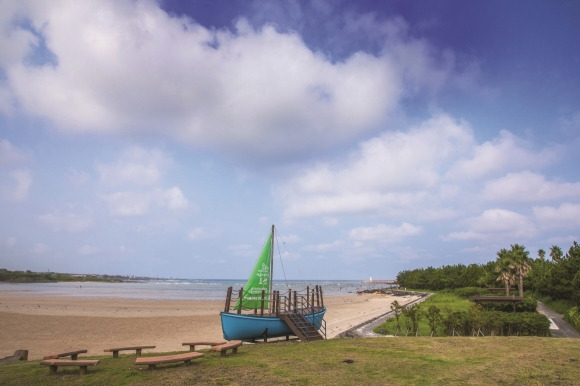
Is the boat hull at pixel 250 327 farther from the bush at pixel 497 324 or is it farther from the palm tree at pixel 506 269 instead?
the palm tree at pixel 506 269

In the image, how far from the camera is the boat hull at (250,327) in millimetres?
17781

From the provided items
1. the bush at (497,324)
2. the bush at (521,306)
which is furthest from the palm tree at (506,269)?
the bush at (497,324)

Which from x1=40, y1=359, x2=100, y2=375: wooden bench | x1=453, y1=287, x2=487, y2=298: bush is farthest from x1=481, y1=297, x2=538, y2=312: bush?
x1=40, y1=359, x2=100, y2=375: wooden bench

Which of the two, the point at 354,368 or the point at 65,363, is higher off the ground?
the point at 65,363

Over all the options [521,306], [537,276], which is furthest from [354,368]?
[537,276]

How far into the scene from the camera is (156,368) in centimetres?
1070

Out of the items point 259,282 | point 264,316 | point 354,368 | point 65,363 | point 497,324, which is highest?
point 259,282

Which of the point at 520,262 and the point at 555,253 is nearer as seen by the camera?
the point at 520,262

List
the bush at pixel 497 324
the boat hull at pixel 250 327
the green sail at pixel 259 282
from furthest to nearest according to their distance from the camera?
1. the green sail at pixel 259 282
2. the bush at pixel 497 324
3. the boat hull at pixel 250 327

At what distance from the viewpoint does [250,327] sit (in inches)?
717

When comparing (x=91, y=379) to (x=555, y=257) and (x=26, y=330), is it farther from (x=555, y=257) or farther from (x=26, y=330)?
(x=555, y=257)

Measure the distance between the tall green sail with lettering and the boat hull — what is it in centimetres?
172

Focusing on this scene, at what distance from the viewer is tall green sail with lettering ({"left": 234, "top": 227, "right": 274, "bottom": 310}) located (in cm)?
2053

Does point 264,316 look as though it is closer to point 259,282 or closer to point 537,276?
point 259,282
